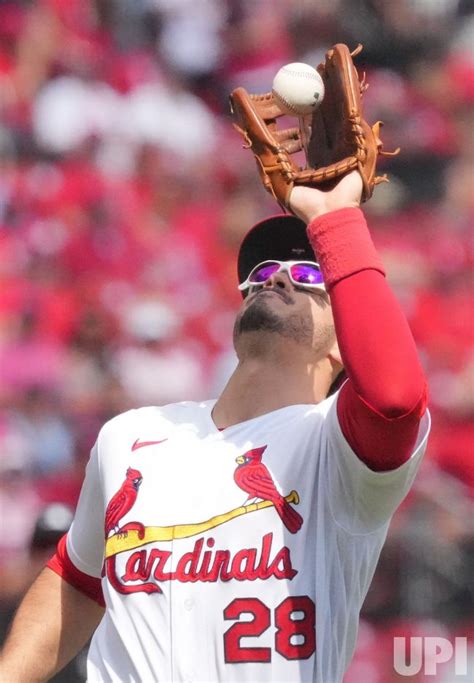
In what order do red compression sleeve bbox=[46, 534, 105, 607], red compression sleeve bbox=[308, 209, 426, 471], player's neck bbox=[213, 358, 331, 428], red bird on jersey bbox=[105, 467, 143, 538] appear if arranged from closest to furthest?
Answer: red compression sleeve bbox=[308, 209, 426, 471] < red bird on jersey bbox=[105, 467, 143, 538] < player's neck bbox=[213, 358, 331, 428] < red compression sleeve bbox=[46, 534, 105, 607]

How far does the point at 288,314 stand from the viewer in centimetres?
183

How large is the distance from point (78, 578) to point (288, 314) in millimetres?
636

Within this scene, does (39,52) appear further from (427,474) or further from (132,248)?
(427,474)

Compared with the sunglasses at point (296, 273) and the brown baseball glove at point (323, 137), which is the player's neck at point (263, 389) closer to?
the sunglasses at point (296, 273)

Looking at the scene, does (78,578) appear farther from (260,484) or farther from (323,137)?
(323,137)

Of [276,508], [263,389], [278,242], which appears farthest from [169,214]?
[276,508]

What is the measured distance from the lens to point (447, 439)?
3.22 meters

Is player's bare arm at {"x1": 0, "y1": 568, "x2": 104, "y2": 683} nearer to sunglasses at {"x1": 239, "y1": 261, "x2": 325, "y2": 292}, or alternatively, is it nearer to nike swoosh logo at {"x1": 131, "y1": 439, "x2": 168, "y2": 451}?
nike swoosh logo at {"x1": 131, "y1": 439, "x2": 168, "y2": 451}

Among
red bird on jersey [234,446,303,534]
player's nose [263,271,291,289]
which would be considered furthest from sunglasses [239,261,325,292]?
red bird on jersey [234,446,303,534]

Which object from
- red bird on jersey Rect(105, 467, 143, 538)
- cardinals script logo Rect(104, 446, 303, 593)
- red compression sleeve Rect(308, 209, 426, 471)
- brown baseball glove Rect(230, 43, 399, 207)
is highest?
brown baseball glove Rect(230, 43, 399, 207)

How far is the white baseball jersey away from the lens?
1553mm

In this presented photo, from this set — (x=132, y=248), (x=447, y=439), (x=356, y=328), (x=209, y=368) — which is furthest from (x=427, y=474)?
(x=356, y=328)

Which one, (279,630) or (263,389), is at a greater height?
(263,389)

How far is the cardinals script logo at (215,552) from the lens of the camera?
5.15 ft
